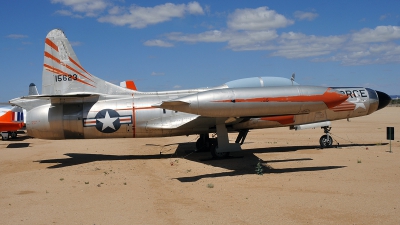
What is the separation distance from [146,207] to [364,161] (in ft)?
28.2

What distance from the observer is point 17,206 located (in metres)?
8.72

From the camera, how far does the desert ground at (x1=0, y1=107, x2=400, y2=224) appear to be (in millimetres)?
A: 7629

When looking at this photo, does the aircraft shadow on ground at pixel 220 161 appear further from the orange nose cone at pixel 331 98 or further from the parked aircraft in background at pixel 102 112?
the orange nose cone at pixel 331 98

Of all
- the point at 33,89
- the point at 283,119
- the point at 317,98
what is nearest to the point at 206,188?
the point at 317,98

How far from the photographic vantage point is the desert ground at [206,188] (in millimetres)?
7629

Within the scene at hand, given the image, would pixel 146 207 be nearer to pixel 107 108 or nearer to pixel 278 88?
pixel 278 88

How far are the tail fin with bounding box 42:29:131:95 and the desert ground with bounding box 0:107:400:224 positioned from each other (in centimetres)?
297

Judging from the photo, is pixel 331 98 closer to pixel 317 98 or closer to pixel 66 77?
pixel 317 98

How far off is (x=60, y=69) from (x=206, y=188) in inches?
342

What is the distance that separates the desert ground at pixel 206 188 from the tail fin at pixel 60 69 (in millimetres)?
2966

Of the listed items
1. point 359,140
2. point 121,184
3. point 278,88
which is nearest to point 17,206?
point 121,184

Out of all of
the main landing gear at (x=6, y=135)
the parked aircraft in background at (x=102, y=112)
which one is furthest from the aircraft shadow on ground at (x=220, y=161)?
the main landing gear at (x=6, y=135)

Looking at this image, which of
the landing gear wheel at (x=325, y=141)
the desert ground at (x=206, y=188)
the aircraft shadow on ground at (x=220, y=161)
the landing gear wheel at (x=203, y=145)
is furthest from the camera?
the landing gear wheel at (x=203, y=145)

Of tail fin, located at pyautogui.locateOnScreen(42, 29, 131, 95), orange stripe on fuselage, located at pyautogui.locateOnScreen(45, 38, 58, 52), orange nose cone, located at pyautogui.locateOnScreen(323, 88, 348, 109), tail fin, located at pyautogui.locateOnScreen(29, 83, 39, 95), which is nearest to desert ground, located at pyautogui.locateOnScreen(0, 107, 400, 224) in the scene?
orange nose cone, located at pyautogui.locateOnScreen(323, 88, 348, 109)
